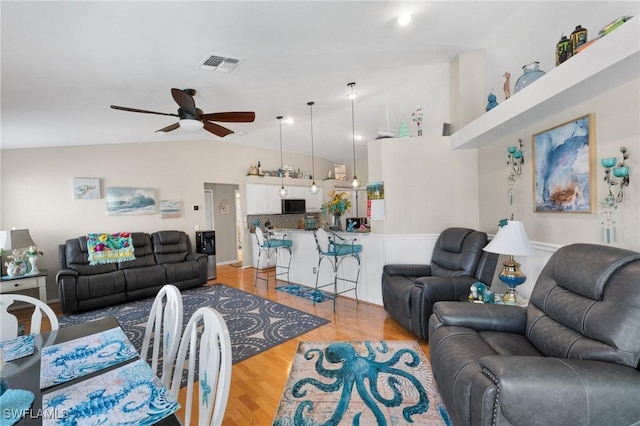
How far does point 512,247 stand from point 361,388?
1.67 meters

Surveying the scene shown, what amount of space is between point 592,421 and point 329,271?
3.74 m

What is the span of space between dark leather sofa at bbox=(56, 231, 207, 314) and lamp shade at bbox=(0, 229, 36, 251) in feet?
1.72

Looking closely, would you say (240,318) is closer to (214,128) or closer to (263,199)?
(214,128)

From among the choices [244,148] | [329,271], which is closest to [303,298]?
[329,271]

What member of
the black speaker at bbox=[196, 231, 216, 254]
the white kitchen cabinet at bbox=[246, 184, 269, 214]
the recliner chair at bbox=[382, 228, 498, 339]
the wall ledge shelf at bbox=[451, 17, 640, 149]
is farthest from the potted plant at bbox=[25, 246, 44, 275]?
the wall ledge shelf at bbox=[451, 17, 640, 149]

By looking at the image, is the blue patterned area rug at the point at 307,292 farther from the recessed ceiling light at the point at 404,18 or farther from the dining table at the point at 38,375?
the recessed ceiling light at the point at 404,18

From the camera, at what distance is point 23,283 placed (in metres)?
3.97

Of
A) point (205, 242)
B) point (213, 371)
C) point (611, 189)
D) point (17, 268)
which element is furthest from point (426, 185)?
point (17, 268)

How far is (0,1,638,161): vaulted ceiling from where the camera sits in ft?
6.53

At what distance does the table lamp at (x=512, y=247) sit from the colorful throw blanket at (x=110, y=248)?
5.38 m

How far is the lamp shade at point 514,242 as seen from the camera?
2354mm

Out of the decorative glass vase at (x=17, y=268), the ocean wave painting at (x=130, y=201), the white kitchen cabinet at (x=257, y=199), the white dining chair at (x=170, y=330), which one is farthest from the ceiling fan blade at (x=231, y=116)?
the white kitchen cabinet at (x=257, y=199)

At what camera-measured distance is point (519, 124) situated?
276 cm

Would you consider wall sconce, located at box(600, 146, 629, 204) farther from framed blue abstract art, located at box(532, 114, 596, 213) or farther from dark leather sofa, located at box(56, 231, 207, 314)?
dark leather sofa, located at box(56, 231, 207, 314)
